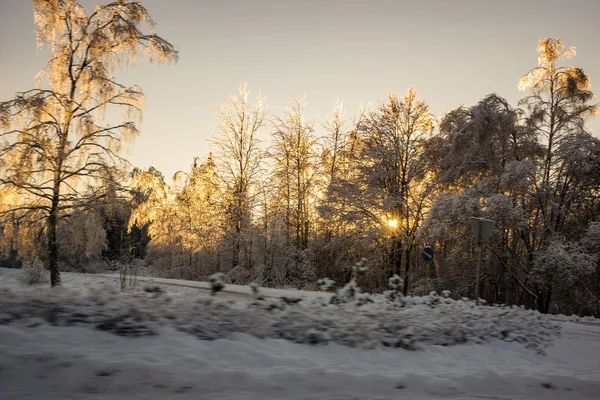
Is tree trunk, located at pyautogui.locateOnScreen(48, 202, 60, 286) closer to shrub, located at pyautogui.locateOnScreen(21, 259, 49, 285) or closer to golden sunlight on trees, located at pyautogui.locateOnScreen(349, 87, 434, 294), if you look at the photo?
shrub, located at pyautogui.locateOnScreen(21, 259, 49, 285)

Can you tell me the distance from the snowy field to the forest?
913 centimetres

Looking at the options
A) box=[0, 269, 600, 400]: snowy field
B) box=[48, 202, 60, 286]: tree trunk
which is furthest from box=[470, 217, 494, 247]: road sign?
box=[48, 202, 60, 286]: tree trunk

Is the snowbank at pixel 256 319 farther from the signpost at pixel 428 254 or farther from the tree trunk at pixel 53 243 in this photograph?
the tree trunk at pixel 53 243

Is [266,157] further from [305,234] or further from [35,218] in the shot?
[35,218]

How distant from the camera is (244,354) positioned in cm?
433

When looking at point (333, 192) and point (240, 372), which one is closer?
point (240, 372)

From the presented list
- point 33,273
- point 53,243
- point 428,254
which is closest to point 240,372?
point 428,254

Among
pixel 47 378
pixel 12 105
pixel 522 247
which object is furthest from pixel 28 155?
pixel 522 247

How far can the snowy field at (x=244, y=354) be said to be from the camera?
330 cm

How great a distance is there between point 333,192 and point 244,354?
64.8ft

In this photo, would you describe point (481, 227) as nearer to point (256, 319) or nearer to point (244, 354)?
point (256, 319)

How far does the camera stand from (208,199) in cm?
3191

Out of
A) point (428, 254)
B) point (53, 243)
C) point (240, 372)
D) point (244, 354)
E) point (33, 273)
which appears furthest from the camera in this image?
point (33, 273)

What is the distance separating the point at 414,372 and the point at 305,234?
23350 millimetres
